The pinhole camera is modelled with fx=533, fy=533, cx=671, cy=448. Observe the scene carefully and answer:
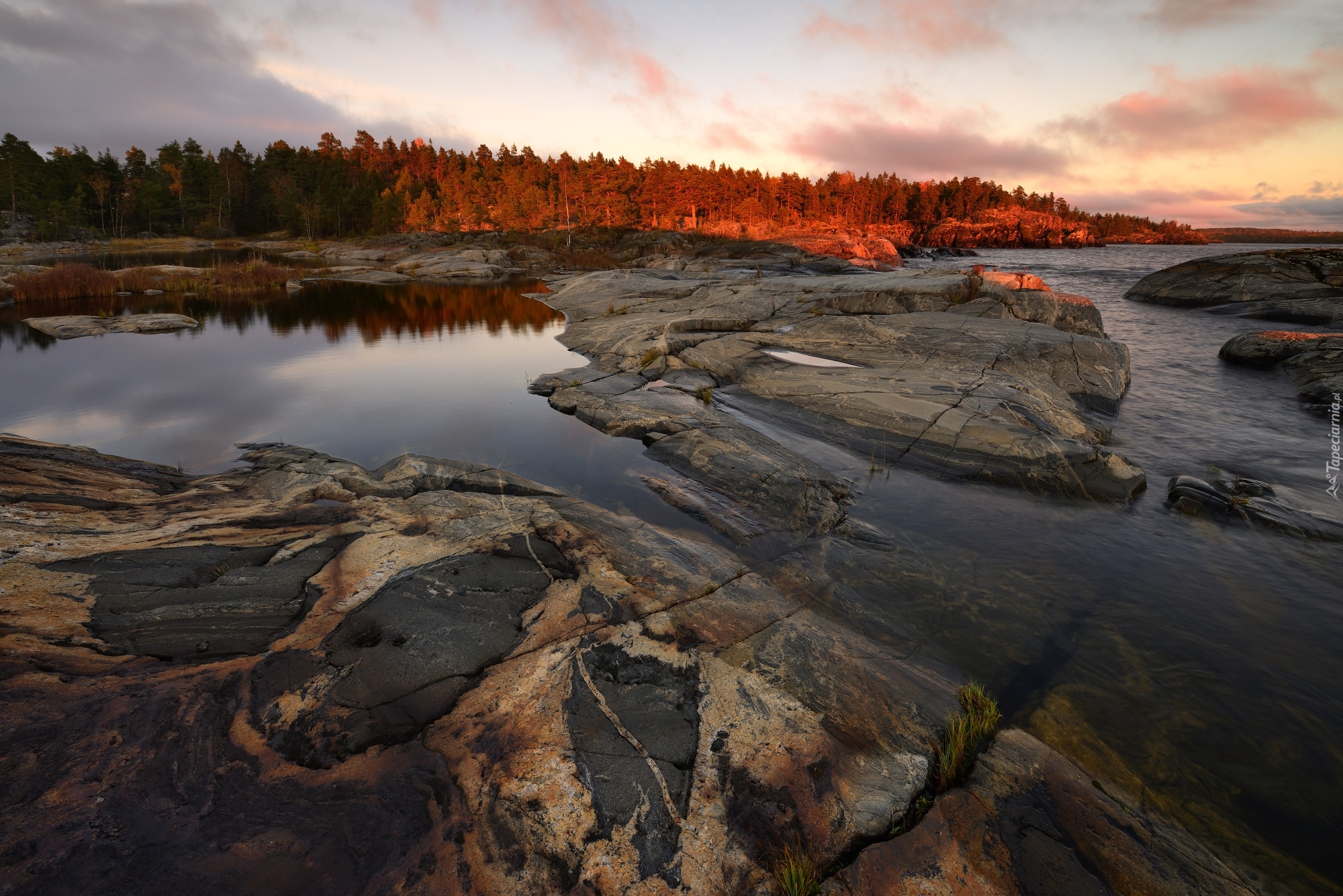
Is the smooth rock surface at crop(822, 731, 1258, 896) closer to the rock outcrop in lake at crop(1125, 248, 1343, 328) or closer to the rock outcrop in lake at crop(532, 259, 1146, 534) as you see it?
the rock outcrop in lake at crop(532, 259, 1146, 534)

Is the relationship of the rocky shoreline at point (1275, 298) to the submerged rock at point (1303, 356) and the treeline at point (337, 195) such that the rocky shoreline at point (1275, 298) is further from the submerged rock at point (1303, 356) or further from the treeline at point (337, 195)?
the treeline at point (337, 195)

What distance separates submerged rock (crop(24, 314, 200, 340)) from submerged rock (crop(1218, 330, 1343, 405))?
48.3 meters

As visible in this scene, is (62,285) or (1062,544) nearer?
(1062,544)

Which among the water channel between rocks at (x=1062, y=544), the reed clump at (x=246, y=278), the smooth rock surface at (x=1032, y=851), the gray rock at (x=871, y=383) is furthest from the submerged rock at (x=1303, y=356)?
the reed clump at (x=246, y=278)

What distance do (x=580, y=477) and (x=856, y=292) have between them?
1728cm

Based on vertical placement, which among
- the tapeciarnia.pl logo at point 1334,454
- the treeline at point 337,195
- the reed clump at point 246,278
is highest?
the treeline at point 337,195

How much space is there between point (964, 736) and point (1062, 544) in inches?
251

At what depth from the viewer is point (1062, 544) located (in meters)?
9.52

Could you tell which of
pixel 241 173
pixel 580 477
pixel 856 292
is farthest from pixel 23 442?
pixel 241 173

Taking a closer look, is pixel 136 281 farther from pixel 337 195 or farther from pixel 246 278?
pixel 337 195

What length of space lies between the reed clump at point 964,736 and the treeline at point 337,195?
9826 centimetres

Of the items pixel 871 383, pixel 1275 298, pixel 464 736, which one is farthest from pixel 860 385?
pixel 1275 298

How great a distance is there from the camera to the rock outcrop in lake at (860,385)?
37.9 ft

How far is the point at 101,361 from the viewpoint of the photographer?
20.8m
